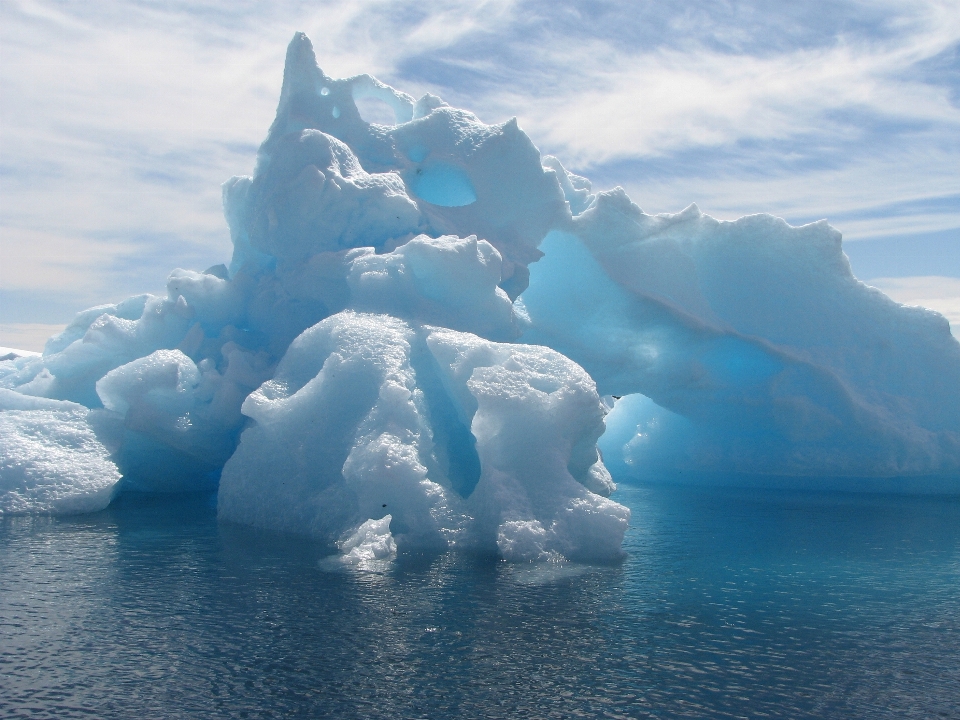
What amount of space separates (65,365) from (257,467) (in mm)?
3845

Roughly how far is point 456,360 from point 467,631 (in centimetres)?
324

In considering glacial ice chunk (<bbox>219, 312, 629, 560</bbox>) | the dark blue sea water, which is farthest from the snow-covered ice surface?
the dark blue sea water

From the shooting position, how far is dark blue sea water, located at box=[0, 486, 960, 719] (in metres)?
3.66

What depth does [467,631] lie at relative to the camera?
449cm

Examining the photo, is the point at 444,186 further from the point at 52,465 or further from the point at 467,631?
the point at 467,631

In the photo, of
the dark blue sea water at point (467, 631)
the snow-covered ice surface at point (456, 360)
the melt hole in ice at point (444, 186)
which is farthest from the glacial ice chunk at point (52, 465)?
the melt hole in ice at point (444, 186)

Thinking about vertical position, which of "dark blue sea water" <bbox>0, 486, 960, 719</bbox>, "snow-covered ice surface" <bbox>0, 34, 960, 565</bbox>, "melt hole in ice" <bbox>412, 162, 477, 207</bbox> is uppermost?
"melt hole in ice" <bbox>412, 162, 477, 207</bbox>

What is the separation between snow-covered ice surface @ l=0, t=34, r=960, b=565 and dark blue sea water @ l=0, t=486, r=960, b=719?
75 centimetres

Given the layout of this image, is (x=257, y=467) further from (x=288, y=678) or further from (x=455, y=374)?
(x=288, y=678)

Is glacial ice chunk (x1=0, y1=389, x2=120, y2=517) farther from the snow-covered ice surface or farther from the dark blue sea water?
the dark blue sea water

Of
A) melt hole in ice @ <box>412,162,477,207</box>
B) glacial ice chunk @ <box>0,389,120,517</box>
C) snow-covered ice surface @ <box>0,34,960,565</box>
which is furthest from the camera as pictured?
melt hole in ice @ <box>412,162,477,207</box>

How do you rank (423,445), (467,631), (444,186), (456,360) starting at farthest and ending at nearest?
(444,186) < (456,360) < (423,445) < (467,631)

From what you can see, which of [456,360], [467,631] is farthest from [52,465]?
[467,631]

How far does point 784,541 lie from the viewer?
290 inches
